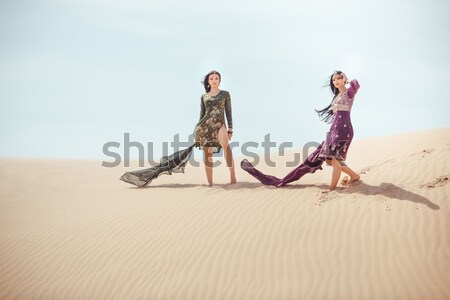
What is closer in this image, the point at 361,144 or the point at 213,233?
the point at 213,233

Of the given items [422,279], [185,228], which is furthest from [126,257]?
[422,279]

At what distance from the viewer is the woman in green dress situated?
9531 mm

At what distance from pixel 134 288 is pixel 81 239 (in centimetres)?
226

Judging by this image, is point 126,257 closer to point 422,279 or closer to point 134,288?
point 134,288

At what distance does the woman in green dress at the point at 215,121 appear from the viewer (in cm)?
953

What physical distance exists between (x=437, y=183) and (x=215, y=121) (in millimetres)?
4385

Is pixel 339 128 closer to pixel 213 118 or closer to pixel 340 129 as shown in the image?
pixel 340 129

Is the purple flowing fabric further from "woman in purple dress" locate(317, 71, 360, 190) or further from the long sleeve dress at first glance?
the long sleeve dress

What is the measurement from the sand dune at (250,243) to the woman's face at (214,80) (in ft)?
7.34

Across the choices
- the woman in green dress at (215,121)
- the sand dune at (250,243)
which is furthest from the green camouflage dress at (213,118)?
the sand dune at (250,243)

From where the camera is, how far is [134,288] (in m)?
6.55

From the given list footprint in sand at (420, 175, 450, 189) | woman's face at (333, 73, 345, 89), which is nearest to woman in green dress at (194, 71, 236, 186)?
woman's face at (333, 73, 345, 89)

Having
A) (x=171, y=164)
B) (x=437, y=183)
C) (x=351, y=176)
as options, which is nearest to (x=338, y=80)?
(x=351, y=176)

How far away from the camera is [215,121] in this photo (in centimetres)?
952
